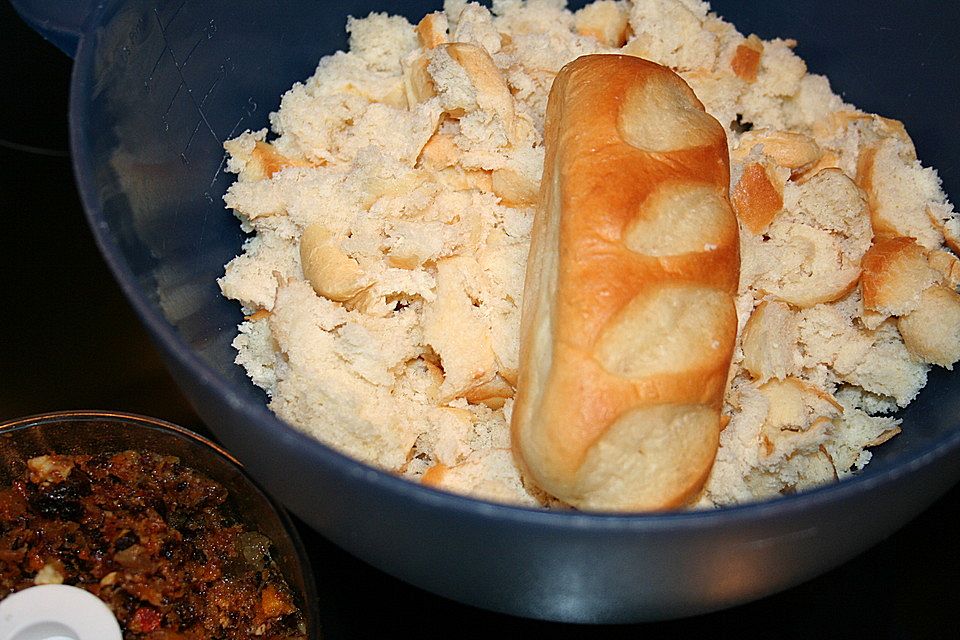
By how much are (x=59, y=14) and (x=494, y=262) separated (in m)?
0.55

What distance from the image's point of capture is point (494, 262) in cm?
101

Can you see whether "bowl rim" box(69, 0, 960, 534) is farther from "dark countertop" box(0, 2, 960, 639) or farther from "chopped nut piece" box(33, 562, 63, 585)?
"chopped nut piece" box(33, 562, 63, 585)

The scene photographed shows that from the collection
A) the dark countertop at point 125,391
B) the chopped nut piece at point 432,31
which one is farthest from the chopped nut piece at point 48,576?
the chopped nut piece at point 432,31

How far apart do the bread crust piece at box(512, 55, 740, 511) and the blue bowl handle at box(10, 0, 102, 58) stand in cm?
55

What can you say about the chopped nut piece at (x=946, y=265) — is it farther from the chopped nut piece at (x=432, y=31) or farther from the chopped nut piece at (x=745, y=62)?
the chopped nut piece at (x=432, y=31)

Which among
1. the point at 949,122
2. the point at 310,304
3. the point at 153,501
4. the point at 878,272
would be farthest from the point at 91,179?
the point at 949,122

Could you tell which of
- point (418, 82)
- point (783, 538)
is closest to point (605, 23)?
point (418, 82)

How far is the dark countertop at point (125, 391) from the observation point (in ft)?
3.44

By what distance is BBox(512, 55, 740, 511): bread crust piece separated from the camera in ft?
2.66

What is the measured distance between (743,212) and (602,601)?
1.60 feet

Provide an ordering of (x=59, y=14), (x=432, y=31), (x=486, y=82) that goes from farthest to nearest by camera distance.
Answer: (x=432, y=31) < (x=486, y=82) < (x=59, y=14)

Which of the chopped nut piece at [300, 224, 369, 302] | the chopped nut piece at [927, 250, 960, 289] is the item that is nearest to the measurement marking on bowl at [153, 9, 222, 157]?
the chopped nut piece at [300, 224, 369, 302]

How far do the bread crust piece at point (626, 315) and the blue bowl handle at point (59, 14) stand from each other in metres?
0.55

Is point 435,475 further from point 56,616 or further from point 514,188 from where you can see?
point 56,616
